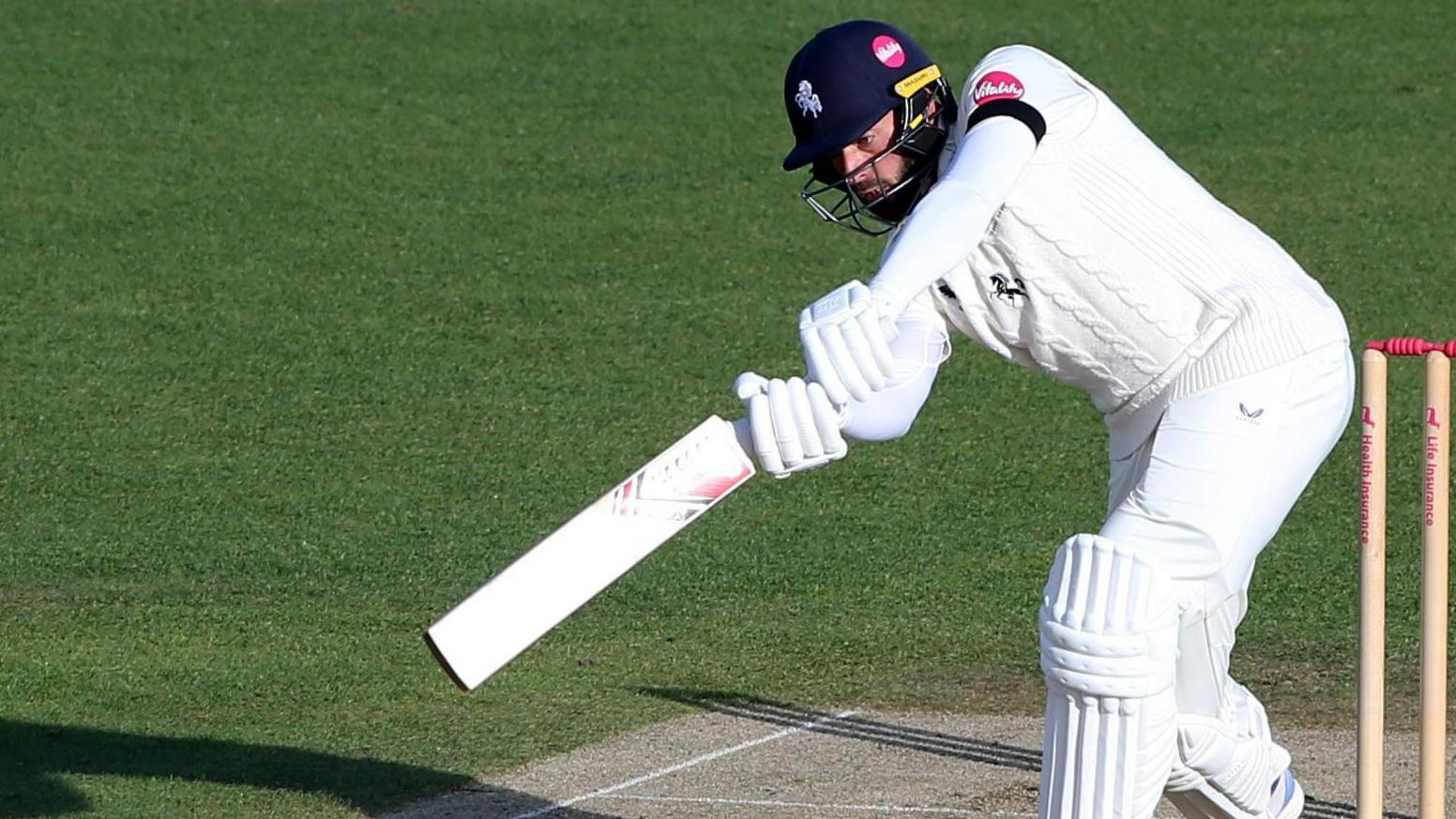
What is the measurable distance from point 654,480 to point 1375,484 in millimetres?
1473

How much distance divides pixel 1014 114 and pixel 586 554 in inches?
40.9

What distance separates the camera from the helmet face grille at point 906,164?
13.5ft

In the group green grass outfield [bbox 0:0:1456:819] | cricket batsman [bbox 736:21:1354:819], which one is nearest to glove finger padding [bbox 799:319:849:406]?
cricket batsman [bbox 736:21:1354:819]

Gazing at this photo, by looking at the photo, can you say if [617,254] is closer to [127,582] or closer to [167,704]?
[127,582]

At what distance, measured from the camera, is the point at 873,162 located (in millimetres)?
4141

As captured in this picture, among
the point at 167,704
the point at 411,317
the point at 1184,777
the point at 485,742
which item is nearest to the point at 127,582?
the point at 167,704

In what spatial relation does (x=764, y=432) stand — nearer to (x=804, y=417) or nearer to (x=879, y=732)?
(x=804, y=417)

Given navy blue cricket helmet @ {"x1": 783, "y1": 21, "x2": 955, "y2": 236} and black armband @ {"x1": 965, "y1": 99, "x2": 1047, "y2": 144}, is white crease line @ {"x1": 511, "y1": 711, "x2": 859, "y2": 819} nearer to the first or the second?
navy blue cricket helmet @ {"x1": 783, "y1": 21, "x2": 955, "y2": 236}

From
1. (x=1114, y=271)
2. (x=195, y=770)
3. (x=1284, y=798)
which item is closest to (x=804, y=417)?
(x=1114, y=271)

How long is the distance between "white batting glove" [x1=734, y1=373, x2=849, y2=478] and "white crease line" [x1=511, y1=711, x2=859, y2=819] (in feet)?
6.07

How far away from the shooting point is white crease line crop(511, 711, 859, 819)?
17.7 ft

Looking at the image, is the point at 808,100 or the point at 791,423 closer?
the point at 791,423

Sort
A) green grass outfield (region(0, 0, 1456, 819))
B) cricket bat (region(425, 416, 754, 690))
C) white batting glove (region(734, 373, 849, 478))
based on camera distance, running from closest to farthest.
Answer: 1. white batting glove (region(734, 373, 849, 478))
2. cricket bat (region(425, 416, 754, 690))
3. green grass outfield (region(0, 0, 1456, 819))

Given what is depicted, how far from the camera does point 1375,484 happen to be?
449 centimetres
